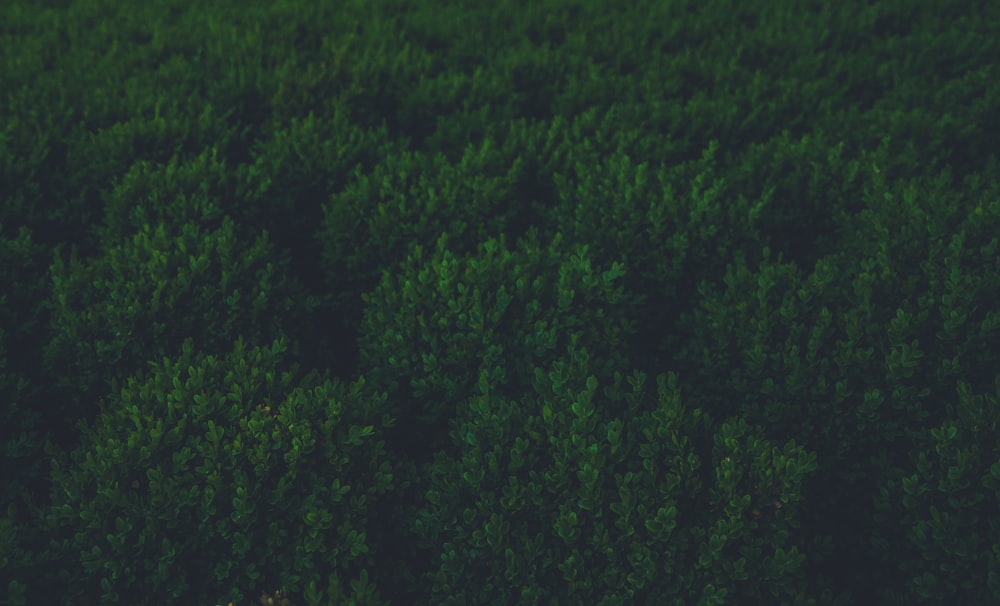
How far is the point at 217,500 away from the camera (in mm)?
3117

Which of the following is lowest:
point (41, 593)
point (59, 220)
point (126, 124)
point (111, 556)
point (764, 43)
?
point (41, 593)

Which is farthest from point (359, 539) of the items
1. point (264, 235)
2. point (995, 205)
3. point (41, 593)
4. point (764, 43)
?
point (764, 43)

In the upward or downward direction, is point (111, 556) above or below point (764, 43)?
below

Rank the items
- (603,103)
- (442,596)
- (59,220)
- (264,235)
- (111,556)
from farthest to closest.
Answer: (603,103)
(59,220)
(264,235)
(442,596)
(111,556)

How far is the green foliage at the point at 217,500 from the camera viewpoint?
3.06 m

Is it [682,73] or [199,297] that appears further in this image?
[682,73]

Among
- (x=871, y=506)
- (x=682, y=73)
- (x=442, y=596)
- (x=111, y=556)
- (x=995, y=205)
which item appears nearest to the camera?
(x=111, y=556)

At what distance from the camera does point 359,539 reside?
314cm

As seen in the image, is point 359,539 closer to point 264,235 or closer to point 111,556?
point 111,556

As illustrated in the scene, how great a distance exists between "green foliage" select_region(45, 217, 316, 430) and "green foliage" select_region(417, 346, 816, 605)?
1385 millimetres

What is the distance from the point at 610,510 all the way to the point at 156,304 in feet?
8.03

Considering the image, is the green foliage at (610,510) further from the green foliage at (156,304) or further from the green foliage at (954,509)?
the green foliage at (156,304)

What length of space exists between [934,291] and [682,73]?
113 inches

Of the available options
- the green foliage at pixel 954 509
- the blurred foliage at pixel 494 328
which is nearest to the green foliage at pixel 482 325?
the blurred foliage at pixel 494 328
